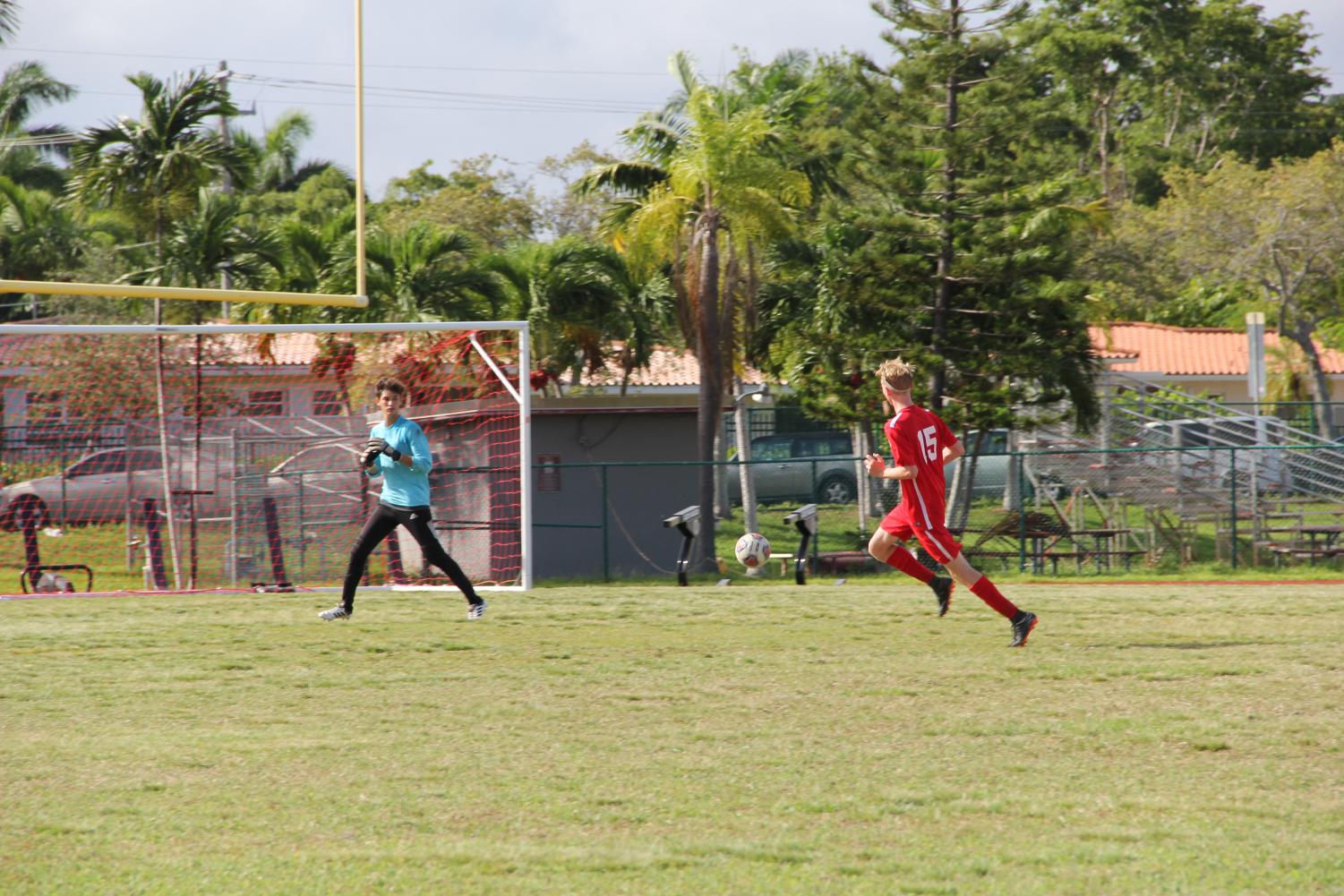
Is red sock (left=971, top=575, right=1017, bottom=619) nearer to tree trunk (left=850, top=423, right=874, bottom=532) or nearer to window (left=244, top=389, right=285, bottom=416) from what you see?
tree trunk (left=850, top=423, right=874, bottom=532)

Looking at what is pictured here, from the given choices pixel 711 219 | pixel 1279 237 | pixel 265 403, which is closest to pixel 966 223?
pixel 711 219

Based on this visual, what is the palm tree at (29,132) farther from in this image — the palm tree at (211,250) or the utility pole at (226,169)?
the palm tree at (211,250)

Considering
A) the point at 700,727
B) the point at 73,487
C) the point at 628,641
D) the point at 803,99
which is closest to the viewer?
the point at 700,727

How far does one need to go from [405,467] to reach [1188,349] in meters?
35.8

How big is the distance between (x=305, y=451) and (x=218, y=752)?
44.9 feet

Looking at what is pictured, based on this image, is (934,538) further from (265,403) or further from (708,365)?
(265,403)

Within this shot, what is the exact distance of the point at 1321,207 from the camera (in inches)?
1468

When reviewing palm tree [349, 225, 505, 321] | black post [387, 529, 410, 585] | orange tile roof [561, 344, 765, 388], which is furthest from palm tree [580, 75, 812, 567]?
orange tile roof [561, 344, 765, 388]

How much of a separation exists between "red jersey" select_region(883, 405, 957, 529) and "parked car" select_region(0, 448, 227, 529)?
39.0ft

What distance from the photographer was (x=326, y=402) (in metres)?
20.9

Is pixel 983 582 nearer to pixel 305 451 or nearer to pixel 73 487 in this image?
pixel 305 451

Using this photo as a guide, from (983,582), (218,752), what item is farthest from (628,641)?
(218,752)

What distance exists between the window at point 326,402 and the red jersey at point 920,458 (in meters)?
12.4

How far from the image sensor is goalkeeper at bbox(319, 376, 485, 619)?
11055mm
